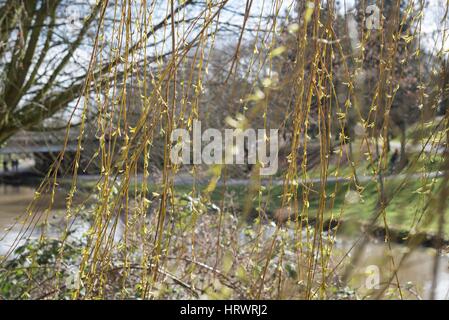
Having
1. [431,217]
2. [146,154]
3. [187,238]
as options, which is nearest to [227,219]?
[187,238]

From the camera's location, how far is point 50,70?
5.30m

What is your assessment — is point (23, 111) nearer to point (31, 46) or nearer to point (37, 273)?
point (31, 46)

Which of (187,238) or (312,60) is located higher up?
(312,60)

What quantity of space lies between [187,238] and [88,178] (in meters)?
2.48
